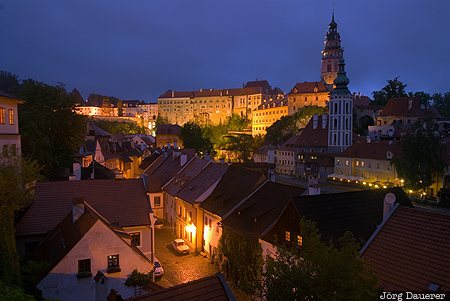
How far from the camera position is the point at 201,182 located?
36.2 m

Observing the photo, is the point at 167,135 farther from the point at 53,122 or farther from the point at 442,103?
the point at 442,103

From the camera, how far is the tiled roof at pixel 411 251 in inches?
572

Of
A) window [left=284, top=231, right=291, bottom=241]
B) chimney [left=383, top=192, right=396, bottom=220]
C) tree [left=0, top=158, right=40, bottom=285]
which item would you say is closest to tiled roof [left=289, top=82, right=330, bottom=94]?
window [left=284, top=231, right=291, bottom=241]

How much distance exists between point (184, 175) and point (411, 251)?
27.3 meters

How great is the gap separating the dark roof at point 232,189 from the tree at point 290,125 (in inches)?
3056

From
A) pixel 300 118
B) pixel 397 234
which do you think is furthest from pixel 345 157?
pixel 397 234

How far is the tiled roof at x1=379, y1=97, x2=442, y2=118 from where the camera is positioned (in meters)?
87.4

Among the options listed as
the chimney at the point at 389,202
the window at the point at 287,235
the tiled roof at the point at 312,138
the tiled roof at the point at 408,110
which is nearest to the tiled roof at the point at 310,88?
the tiled roof at the point at 312,138

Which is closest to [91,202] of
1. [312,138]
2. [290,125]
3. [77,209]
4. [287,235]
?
[77,209]

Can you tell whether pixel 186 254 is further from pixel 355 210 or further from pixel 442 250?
pixel 442 250

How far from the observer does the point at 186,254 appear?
Result: 31.0 m

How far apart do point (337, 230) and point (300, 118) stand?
305 ft

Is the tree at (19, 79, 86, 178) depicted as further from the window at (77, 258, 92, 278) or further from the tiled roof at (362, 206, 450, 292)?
the tiled roof at (362, 206, 450, 292)

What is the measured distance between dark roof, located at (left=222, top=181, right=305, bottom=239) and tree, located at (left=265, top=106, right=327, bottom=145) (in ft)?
270
